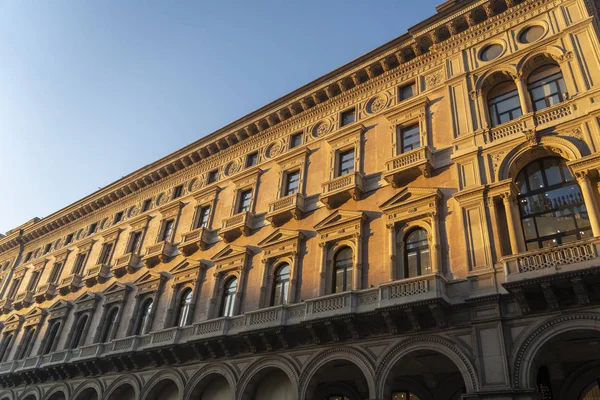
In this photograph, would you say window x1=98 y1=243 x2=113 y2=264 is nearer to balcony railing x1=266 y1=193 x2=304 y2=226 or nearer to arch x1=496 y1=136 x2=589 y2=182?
balcony railing x1=266 y1=193 x2=304 y2=226

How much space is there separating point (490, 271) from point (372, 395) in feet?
Answer: 18.3

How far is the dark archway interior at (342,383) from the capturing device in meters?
18.4

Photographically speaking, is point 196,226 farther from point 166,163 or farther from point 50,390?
point 50,390

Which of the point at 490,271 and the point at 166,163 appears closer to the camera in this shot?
the point at 490,271

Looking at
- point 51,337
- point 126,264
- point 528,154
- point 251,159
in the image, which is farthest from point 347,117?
point 51,337

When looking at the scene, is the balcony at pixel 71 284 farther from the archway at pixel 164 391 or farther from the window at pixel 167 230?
the archway at pixel 164 391

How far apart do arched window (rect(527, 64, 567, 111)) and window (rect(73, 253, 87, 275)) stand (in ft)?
103

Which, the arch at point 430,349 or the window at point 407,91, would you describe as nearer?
the arch at point 430,349

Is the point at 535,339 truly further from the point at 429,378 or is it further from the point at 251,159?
the point at 251,159

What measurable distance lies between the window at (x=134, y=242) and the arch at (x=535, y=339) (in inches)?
955

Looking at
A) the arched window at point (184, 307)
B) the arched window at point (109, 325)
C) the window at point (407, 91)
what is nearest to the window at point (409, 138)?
the window at point (407, 91)

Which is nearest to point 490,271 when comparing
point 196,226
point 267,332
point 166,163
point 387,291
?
point 387,291

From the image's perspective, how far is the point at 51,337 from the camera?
31328 millimetres

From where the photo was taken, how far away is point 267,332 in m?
18.3
